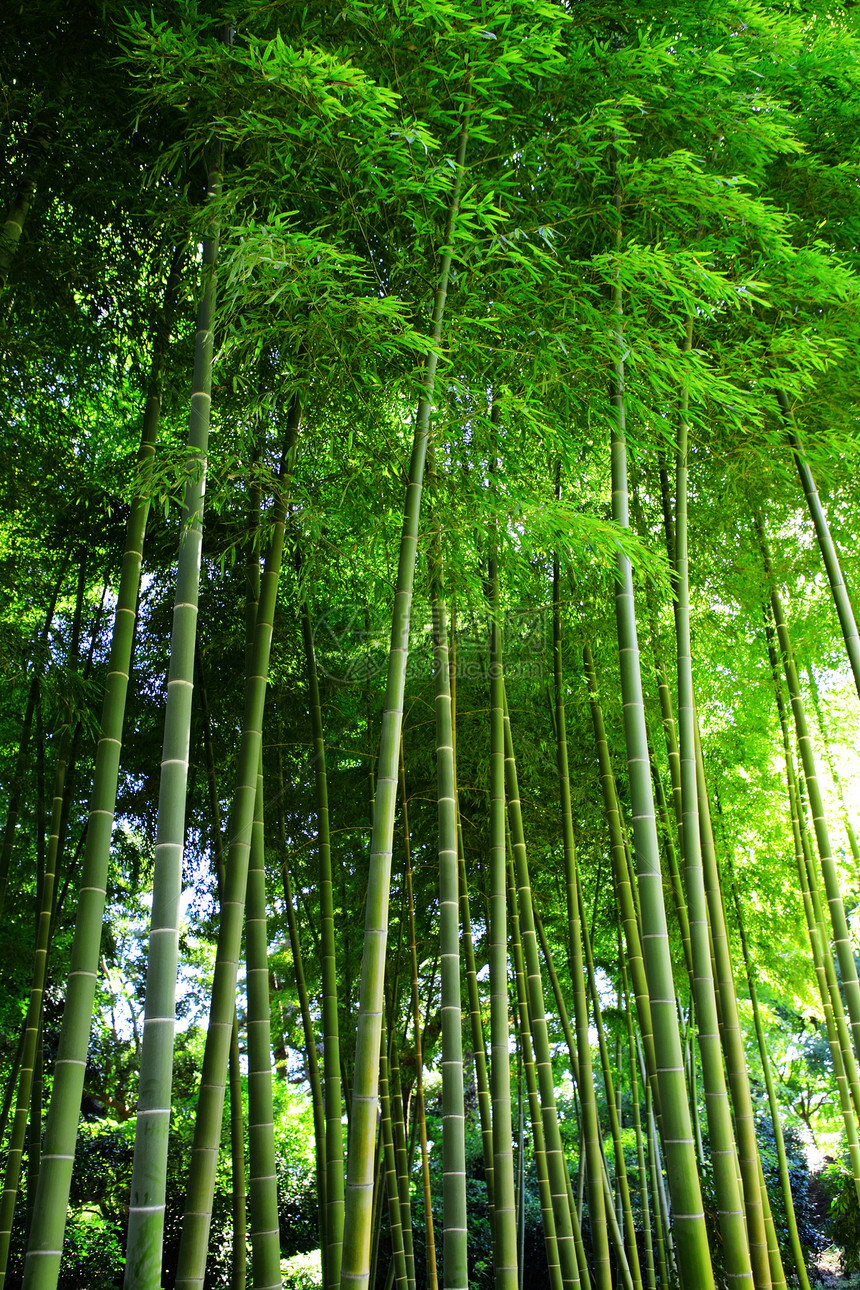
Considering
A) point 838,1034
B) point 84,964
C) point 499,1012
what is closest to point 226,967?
point 84,964

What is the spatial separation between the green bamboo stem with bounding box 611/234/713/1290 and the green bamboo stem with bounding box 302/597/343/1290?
159cm

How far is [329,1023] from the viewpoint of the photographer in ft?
14.4

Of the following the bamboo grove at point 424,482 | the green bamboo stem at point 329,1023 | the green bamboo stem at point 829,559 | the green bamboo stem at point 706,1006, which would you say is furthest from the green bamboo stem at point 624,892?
the green bamboo stem at point 329,1023

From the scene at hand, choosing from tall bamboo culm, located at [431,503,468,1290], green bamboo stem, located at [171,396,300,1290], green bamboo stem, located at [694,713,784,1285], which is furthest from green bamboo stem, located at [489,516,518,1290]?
green bamboo stem, located at [171,396,300,1290]

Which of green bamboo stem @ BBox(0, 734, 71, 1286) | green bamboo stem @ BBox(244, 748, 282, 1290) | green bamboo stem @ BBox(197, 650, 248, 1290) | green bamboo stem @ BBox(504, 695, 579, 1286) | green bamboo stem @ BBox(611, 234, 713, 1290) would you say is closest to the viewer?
green bamboo stem @ BBox(611, 234, 713, 1290)

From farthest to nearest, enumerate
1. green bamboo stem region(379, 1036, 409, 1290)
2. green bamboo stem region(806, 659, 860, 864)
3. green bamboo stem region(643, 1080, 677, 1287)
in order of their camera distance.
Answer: green bamboo stem region(643, 1080, 677, 1287) → green bamboo stem region(806, 659, 860, 864) → green bamboo stem region(379, 1036, 409, 1290)

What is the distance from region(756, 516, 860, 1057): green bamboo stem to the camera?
3793 mm

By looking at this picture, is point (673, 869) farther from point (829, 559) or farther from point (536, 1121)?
point (829, 559)

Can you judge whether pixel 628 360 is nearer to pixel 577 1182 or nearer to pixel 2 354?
pixel 2 354

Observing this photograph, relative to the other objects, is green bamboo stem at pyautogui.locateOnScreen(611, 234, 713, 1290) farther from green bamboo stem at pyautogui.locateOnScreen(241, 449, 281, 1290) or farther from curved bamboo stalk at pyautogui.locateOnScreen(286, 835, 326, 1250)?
curved bamboo stalk at pyautogui.locateOnScreen(286, 835, 326, 1250)

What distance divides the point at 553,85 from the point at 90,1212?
29.3 ft

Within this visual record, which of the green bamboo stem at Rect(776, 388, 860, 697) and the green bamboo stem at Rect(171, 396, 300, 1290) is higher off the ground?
the green bamboo stem at Rect(776, 388, 860, 697)

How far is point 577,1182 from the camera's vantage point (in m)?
9.68

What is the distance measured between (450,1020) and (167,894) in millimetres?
1201
